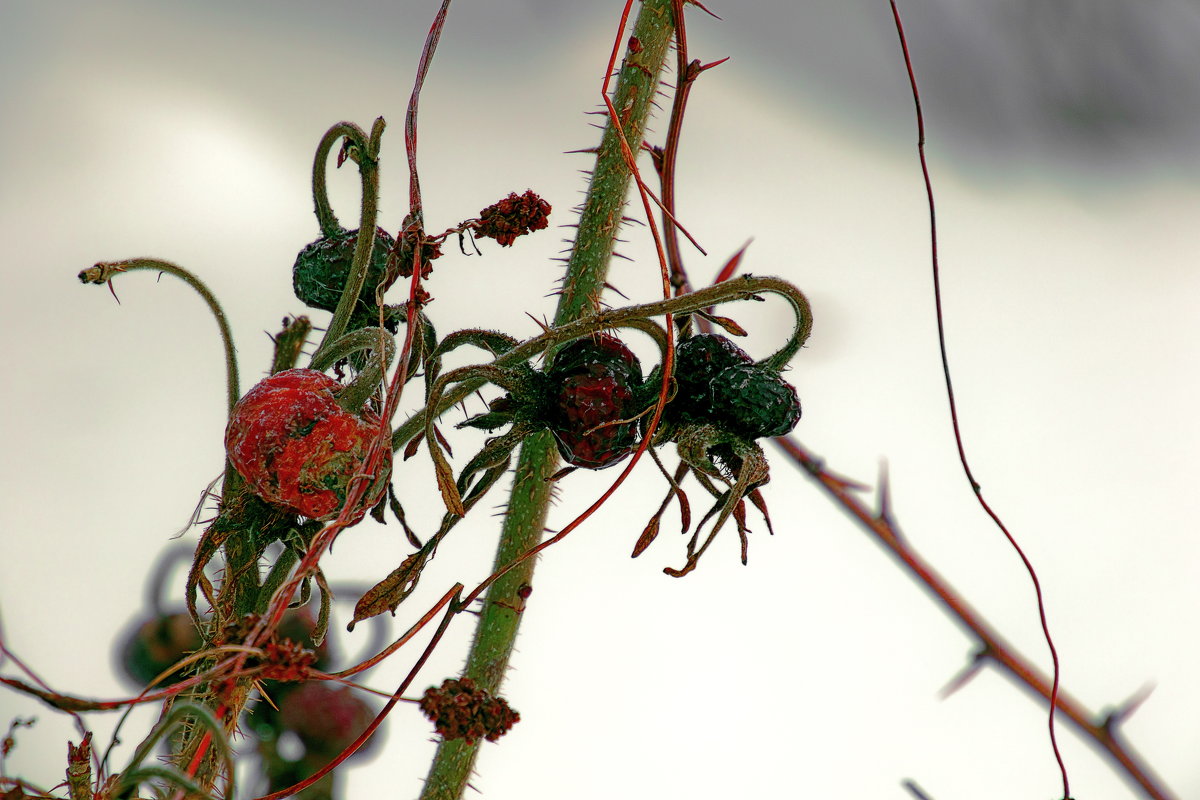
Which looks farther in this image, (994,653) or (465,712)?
(994,653)

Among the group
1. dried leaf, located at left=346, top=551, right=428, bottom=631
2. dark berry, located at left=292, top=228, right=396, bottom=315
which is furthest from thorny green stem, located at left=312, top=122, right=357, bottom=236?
dried leaf, located at left=346, top=551, right=428, bottom=631

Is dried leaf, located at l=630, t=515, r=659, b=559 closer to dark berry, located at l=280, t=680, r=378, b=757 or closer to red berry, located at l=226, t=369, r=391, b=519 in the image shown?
red berry, located at l=226, t=369, r=391, b=519

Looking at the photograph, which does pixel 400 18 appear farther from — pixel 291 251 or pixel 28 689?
pixel 28 689

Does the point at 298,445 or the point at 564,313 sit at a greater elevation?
the point at 564,313

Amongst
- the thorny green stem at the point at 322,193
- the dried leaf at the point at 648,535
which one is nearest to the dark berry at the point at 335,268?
the thorny green stem at the point at 322,193

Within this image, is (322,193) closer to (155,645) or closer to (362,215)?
(362,215)

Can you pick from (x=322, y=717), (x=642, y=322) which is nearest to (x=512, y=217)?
(x=642, y=322)

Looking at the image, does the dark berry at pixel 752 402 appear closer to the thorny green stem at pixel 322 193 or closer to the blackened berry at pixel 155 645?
the thorny green stem at pixel 322 193
